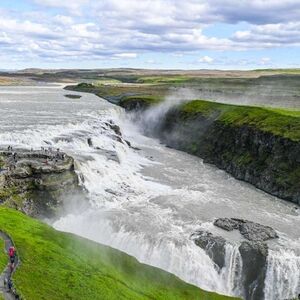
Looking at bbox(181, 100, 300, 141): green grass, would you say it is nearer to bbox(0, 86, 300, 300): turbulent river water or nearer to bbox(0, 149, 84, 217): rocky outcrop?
bbox(0, 86, 300, 300): turbulent river water

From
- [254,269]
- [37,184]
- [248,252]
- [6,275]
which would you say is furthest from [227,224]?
[6,275]

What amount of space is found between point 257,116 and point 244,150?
322 inches

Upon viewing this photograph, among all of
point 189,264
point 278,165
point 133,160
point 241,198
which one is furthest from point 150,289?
point 133,160

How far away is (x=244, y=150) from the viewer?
244 ft

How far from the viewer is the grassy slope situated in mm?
26609

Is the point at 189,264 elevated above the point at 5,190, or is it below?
below

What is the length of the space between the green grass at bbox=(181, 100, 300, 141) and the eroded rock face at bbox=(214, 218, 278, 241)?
882 inches

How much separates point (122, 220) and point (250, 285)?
14.2 m

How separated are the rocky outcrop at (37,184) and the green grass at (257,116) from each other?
108ft

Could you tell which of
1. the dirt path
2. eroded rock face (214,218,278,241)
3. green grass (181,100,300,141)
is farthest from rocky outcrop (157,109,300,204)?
the dirt path

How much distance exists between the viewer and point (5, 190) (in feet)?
147

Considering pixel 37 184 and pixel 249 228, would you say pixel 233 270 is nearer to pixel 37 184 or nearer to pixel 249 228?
pixel 249 228

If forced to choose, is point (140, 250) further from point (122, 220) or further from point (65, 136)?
point (65, 136)

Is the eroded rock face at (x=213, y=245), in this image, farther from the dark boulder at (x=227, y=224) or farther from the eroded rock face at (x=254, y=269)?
the dark boulder at (x=227, y=224)
